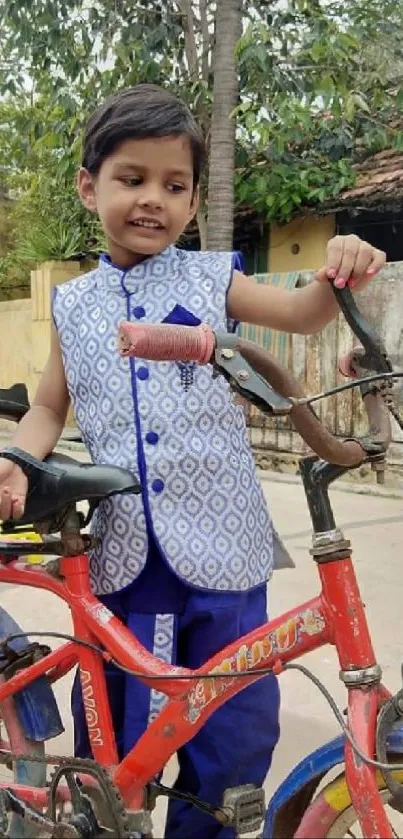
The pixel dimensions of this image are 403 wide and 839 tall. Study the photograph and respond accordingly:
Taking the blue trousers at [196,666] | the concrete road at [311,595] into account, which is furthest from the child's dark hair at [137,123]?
the concrete road at [311,595]

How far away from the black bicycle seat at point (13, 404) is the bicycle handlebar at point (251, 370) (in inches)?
31.5

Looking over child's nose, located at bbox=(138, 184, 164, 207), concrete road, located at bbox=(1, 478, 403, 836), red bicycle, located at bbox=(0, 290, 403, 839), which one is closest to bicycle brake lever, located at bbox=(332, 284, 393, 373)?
red bicycle, located at bbox=(0, 290, 403, 839)

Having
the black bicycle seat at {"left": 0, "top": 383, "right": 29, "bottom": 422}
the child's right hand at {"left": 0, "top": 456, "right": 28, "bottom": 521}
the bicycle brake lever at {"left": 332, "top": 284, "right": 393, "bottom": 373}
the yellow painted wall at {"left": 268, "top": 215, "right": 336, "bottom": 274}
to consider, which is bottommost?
the child's right hand at {"left": 0, "top": 456, "right": 28, "bottom": 521}

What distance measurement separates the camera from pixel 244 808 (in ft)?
4.96

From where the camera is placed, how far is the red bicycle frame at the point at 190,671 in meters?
1.22

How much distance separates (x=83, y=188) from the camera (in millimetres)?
1592

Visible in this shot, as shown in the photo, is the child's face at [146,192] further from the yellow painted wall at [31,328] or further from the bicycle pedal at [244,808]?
the yellow painted wall at [31,328]

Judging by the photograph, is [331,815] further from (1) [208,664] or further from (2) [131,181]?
(2) [131,181]

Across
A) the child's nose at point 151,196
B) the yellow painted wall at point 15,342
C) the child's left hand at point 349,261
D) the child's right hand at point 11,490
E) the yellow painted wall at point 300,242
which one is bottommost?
the child's right hand at point 11,490

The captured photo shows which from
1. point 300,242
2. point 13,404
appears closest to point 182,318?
point 13,404

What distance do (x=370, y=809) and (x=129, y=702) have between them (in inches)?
21.7

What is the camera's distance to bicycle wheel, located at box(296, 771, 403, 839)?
1.32 m

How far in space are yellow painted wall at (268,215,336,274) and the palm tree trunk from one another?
2747 millimetres

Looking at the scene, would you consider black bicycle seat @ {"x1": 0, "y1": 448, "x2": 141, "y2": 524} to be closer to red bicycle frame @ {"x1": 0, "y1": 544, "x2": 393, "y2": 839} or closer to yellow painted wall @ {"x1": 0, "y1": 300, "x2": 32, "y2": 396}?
red bicycle frame @ {"x1": 0, "y1": 544, "x2": 393, "y2": 839}
